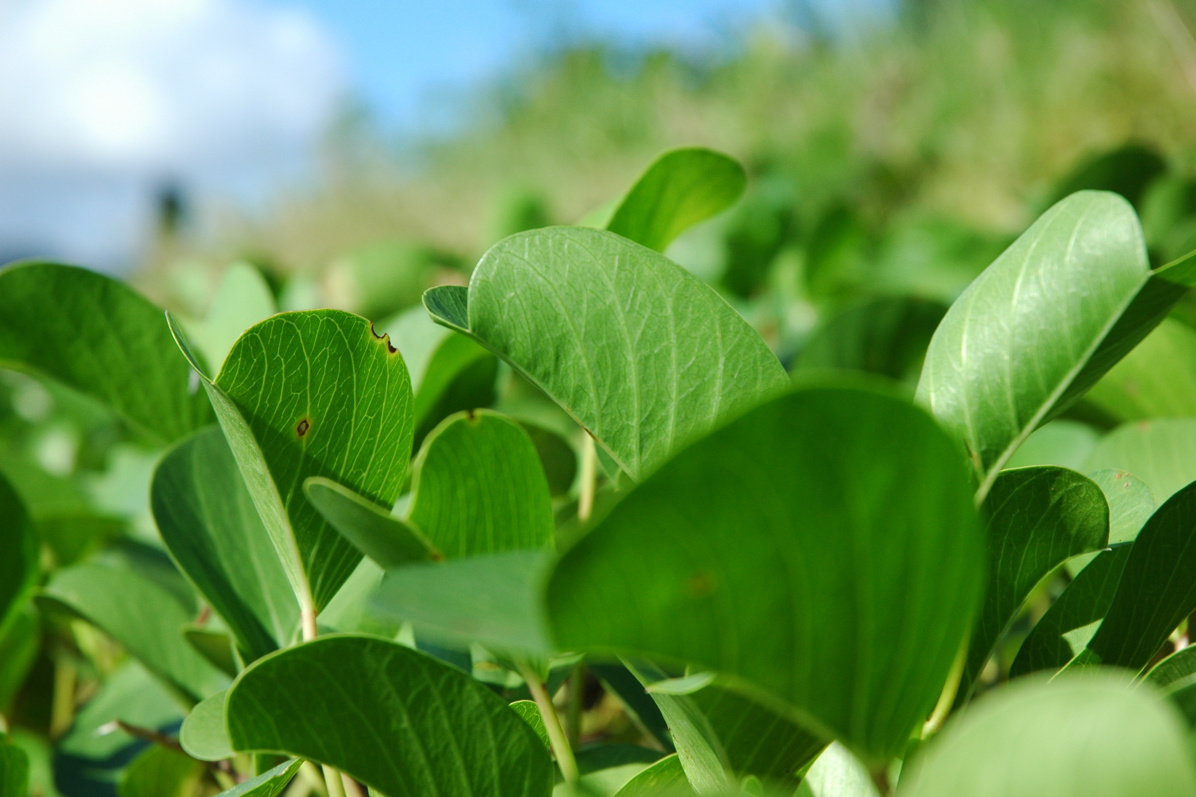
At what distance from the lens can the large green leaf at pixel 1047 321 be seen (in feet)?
0.91

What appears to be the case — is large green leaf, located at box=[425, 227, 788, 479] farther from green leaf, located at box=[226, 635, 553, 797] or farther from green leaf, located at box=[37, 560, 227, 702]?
green leaf, located at box=[37, 560, 227, 702]

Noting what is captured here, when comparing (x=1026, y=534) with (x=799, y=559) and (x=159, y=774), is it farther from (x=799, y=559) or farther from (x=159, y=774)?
(x=159, y=774)

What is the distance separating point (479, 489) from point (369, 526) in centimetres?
5

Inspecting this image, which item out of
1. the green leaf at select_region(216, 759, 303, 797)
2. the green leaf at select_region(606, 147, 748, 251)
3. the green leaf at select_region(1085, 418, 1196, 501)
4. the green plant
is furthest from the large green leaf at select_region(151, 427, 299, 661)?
the green leaf at select_region(1085, 418, 1196, 501)

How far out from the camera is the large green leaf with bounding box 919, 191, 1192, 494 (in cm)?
28

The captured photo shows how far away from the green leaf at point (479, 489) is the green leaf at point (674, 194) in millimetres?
154

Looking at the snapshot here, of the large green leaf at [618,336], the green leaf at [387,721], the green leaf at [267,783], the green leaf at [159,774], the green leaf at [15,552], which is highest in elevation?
the large green leaf at [618,336]

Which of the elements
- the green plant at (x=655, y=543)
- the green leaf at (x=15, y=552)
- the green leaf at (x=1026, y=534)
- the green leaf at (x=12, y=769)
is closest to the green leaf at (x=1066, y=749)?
the green plant at (x=655, y=543)

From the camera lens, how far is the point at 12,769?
0.39 metres

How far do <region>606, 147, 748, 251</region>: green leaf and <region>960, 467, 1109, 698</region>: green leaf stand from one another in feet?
0.66

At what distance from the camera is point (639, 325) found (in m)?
0.30

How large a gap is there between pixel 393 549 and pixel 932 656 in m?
0.15

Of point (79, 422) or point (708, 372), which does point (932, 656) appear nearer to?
point (708, 372)

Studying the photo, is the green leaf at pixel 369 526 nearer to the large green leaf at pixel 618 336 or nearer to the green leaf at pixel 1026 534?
the large green leaf at pixel 618 336
